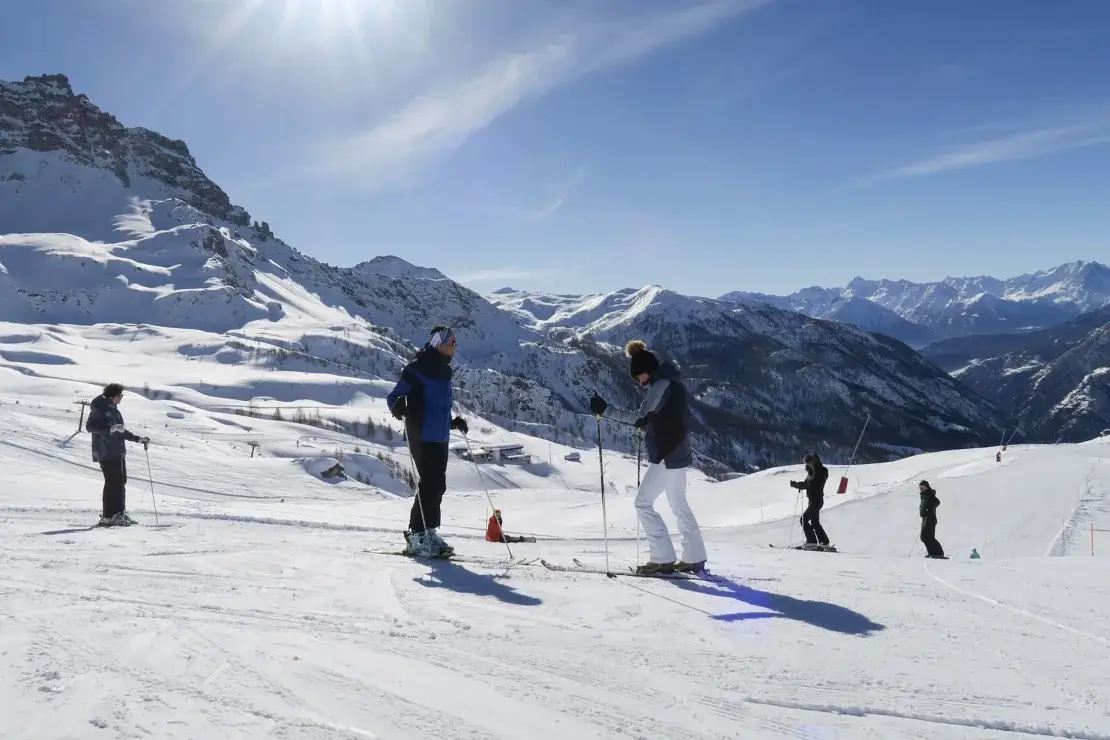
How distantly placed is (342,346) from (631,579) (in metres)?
140

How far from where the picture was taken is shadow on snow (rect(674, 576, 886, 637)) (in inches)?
219

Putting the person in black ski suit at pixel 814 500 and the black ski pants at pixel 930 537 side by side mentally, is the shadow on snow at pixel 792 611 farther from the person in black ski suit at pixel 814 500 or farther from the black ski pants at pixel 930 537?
the black ski pants at pixel 930 537

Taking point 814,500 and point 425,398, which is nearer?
point 425,398

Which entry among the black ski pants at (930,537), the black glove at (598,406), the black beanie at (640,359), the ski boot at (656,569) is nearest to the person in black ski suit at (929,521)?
the black ski pants at (930,537)

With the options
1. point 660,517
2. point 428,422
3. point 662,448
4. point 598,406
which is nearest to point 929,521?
point 660,517

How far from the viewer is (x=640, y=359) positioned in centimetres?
773

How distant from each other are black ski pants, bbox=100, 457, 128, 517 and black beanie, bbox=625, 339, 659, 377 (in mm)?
8948

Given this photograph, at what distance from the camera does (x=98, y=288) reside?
134500 mm

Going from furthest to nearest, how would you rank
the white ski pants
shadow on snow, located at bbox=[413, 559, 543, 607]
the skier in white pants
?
the white ski pants
the skier in white pants
shadow on snow, located at bbox=[413, 559, 543, 607]

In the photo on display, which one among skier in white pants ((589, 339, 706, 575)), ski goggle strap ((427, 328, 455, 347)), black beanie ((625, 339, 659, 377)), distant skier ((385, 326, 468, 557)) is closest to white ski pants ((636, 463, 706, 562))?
skier in white pants ((589, 339, 706, 575))

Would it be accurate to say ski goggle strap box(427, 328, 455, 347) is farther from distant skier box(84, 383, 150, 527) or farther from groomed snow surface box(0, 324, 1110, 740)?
distant skier box(84, 383, 150, 527)

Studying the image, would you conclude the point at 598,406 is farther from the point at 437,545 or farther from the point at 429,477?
the point at 437,545

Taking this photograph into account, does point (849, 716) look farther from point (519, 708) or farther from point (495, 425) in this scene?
point (495, 425)

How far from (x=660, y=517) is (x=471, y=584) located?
239 cm
